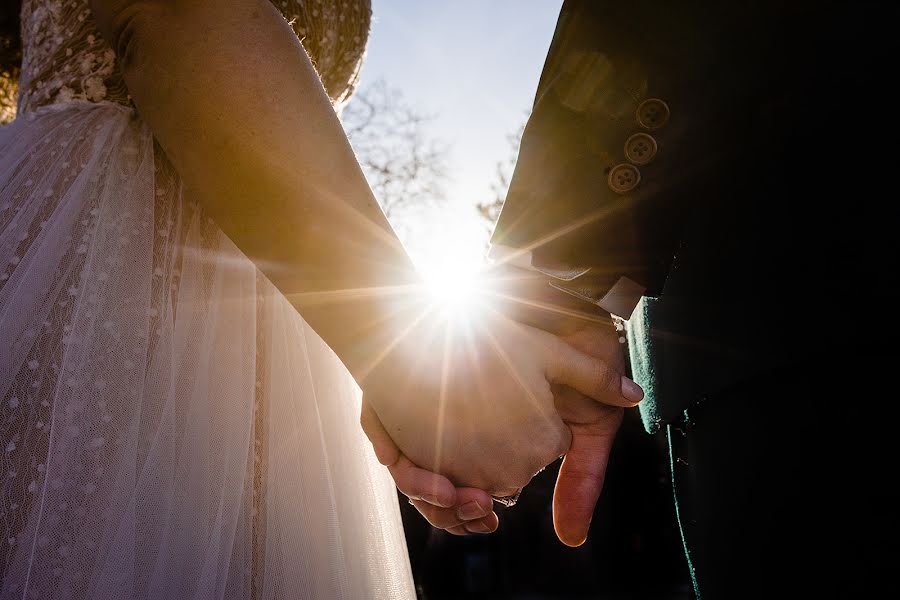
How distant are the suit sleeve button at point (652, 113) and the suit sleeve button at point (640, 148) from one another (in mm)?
17

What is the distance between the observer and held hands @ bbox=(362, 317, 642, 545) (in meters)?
0.87

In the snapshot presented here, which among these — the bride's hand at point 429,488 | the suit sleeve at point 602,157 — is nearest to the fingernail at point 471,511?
the bride's hand at point 429,488

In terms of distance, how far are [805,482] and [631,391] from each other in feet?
1.08

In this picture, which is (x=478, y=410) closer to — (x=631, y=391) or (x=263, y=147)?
(x=631, y=391)

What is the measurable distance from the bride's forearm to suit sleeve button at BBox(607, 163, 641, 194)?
15.1 inches

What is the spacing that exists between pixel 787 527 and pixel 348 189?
75 centimetres

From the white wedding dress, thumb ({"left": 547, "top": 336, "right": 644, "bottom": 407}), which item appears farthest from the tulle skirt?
thumb ({"left": 547, "top": 336, "right": 644, "bottom": 407})

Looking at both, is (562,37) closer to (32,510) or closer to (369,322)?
(369,322)

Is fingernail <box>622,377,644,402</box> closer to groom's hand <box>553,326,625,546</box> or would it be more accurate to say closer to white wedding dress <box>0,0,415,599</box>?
groom's hand <box>553,326,625,546</box>

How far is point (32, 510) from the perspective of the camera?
27.7 inches

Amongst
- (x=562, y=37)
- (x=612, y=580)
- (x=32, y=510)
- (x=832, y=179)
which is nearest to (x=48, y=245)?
(x=32, y=510)

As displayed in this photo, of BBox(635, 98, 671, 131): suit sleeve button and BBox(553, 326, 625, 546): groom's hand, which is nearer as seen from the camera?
BBox(635, 98, 671, 131): suit sleeve button

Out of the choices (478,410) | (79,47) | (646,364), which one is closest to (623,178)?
(646,364)

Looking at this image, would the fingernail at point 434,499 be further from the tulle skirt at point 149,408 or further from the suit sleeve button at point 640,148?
the suit sleeve button at point 640,148
